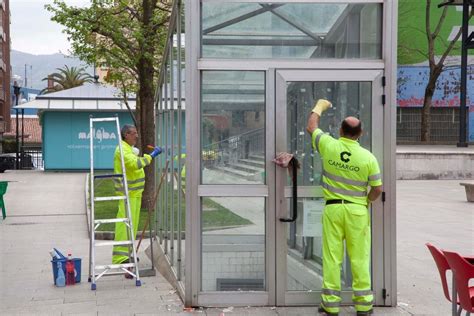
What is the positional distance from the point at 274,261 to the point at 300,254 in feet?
1.00

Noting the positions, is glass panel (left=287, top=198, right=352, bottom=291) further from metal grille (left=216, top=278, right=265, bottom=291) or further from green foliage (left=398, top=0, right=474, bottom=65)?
green foliage (left=398, top=0, right=474, bottom=65)

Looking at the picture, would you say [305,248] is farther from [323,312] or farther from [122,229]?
[122,229]

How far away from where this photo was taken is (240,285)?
734 centimetres

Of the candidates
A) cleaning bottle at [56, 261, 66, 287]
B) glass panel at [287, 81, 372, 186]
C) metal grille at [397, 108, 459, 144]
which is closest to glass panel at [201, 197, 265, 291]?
glass panel at [287, 81, 372, 186]

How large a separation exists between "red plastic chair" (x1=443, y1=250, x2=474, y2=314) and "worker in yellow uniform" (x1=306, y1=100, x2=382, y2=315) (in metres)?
1.60

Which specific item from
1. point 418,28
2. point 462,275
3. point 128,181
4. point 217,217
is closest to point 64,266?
point 128,181

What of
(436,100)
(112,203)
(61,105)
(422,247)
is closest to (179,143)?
(422,247)

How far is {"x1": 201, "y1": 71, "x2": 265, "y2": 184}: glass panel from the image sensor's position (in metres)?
7.22

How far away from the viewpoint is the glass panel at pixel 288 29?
7.29 meters

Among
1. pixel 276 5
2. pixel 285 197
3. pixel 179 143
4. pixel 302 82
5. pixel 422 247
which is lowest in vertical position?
pixel 422 247

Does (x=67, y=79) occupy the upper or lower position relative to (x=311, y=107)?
upper

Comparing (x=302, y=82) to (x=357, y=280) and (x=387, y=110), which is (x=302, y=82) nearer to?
(x=387, y=110)

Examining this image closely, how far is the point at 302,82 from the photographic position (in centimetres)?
730

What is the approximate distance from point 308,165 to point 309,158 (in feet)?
0.25
